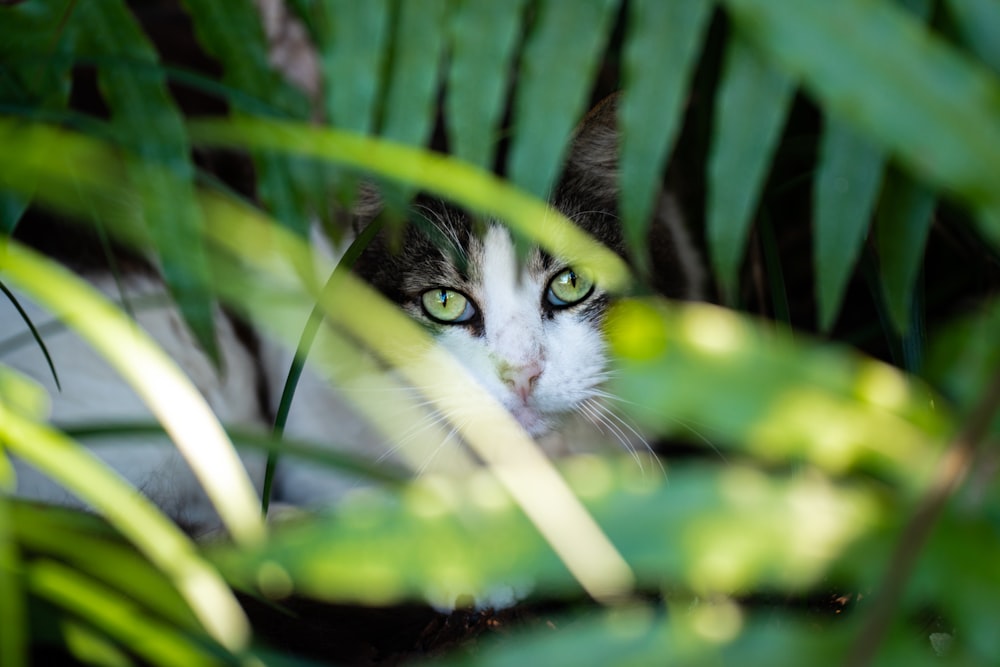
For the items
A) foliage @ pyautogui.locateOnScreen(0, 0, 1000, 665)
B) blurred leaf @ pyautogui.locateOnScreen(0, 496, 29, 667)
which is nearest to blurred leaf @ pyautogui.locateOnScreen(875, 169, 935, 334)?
foliage @ pyautogui.locateOnScreen(0, 0, 1000, 665)

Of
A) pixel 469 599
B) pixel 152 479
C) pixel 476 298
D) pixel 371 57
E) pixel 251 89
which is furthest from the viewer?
pixel 476 298

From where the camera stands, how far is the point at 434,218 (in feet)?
4.24

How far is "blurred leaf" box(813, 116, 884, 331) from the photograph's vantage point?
55 cm

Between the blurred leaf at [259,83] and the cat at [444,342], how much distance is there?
1.01ft

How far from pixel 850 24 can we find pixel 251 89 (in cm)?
49

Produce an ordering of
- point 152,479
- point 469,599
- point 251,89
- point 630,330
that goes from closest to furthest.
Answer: point 630,330, point 251,89, point 469,599, point 152,479

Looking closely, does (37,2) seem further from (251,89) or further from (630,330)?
(630,330)

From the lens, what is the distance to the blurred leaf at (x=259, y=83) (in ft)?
2.36

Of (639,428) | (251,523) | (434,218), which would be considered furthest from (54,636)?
(639,428)

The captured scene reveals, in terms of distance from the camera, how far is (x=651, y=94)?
0.56 meters

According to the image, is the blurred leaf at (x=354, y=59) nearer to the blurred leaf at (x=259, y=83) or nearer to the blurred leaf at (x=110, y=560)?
the blurred leaf at (x=259, y=83)

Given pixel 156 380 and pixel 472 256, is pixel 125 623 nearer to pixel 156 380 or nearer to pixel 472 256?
pixel 156 380

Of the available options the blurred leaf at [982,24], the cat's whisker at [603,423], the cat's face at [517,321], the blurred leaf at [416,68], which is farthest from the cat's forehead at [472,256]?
the blurred leaf at [982,24]

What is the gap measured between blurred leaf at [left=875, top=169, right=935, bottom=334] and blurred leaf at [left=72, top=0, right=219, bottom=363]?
46 centimetres
